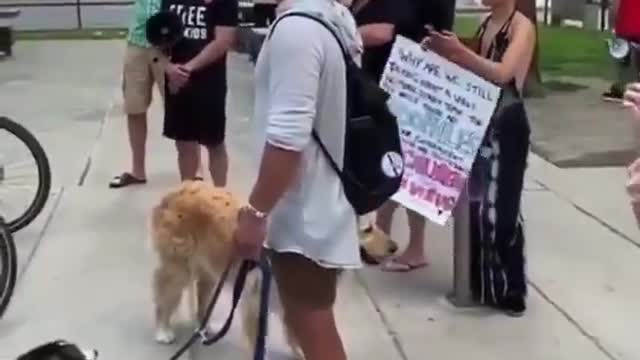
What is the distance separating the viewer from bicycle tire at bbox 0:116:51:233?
293 inches

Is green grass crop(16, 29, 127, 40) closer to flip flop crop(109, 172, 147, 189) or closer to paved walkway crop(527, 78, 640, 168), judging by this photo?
paved walkway crop(527, 78, 640, 168)

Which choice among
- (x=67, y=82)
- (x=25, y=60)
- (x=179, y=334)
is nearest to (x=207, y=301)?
(x=179, y=334)

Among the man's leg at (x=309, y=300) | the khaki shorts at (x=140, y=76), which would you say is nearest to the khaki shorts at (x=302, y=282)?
the man's leg at (x=309, y=300)

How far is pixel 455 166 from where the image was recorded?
225 inches

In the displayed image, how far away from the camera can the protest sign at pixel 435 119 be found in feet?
18.5

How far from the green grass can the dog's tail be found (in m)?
16.4

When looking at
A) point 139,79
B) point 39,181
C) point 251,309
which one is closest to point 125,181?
point 139,79

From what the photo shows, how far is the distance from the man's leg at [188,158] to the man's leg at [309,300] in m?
3.69

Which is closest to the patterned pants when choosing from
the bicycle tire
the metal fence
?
the bicycle tire

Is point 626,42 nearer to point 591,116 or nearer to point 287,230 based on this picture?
point 591,116

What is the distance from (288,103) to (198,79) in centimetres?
384

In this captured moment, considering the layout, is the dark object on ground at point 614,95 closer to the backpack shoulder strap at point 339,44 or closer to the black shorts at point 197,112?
the black shorts at point 197,112

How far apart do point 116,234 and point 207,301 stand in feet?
7.03

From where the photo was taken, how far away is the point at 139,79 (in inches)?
326
